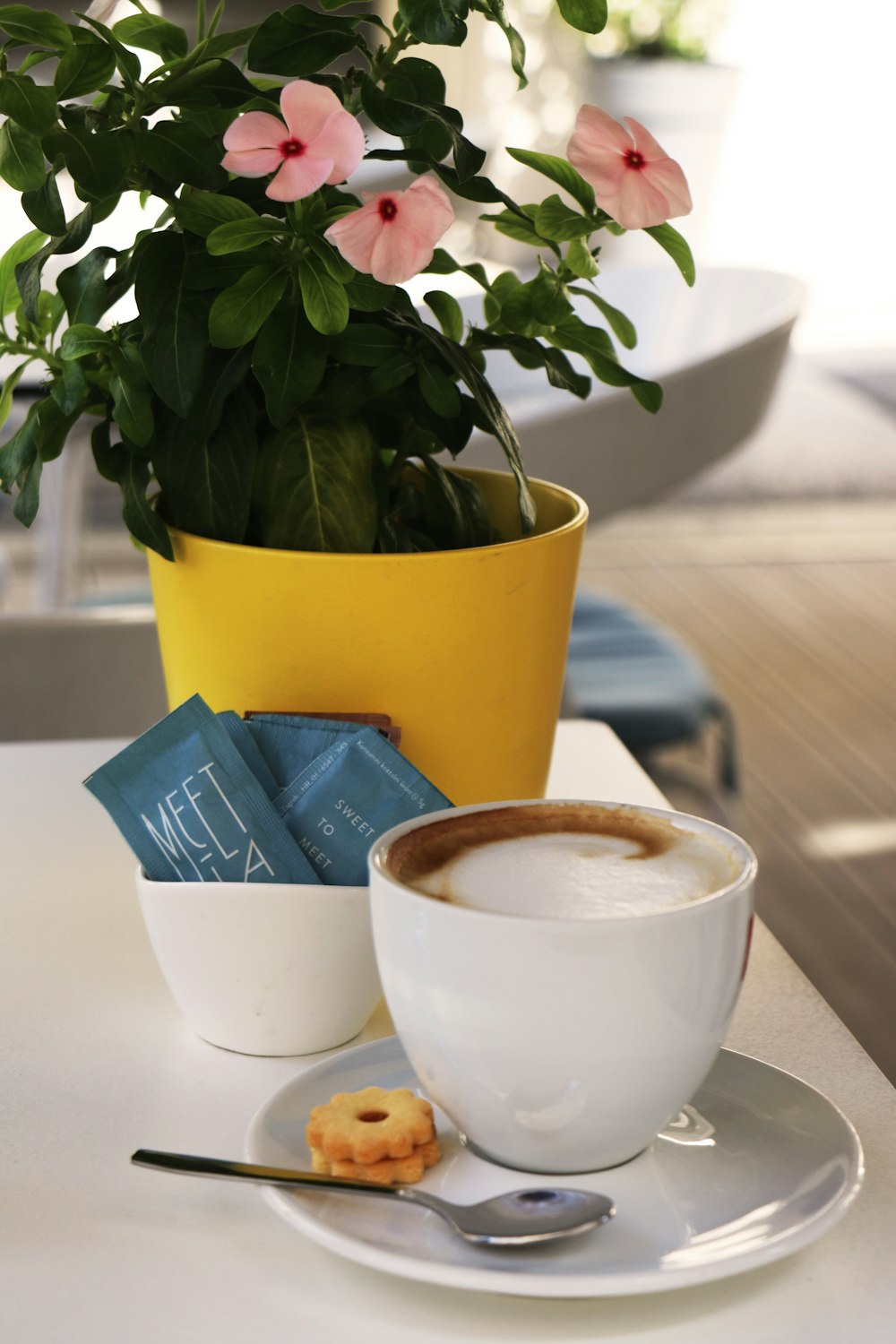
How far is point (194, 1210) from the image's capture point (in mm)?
418

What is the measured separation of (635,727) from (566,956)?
1222 millimetres

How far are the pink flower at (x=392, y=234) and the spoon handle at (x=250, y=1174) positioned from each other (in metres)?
0.28

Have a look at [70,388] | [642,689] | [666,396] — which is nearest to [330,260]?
[70,388]

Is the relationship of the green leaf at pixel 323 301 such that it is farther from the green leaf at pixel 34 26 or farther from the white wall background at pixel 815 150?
the white wall background at pixel 815 150

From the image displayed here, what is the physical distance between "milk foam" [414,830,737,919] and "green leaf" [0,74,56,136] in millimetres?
274

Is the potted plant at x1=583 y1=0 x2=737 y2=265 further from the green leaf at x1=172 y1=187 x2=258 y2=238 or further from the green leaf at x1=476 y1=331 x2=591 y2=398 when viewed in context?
the green leaf at x1=172 y1=187 x2=258 y2=238

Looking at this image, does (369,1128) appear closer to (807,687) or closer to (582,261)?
(582,261)

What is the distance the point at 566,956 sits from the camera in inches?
14.4

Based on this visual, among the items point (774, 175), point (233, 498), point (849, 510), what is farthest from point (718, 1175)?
point (774, 175)

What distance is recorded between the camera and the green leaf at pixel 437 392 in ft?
1.84

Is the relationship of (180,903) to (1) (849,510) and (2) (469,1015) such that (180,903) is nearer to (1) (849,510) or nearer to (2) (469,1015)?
(2) (469,1015)

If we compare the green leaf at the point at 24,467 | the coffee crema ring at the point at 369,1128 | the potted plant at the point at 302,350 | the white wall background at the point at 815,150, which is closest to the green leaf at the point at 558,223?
the potted plant at the point at 302,350

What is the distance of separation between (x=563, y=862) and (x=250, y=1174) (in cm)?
12

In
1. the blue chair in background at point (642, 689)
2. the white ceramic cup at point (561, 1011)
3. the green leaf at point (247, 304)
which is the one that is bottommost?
the blue chair in background at point (642, 689)
